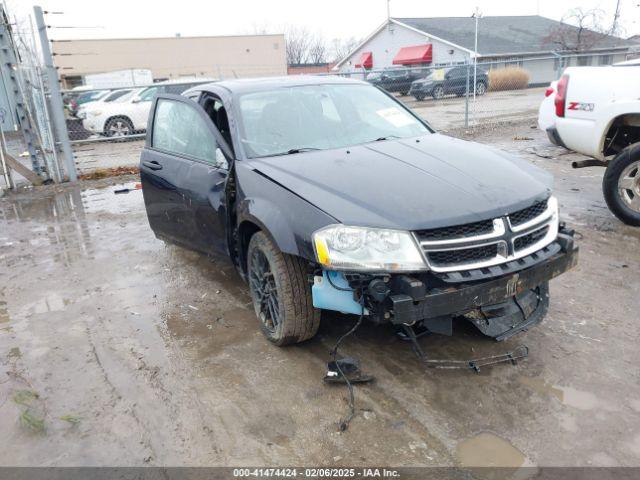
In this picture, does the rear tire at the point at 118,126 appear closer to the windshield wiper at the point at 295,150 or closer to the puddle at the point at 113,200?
the puddle at the point at 113,200

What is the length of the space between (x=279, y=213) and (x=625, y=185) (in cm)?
413

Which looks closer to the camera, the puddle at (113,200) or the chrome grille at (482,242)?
the chrome grille at (482,242)

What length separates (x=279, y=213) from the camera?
10.4ft

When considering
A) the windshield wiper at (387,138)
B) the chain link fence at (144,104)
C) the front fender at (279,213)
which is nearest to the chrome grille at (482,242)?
the front fender at (279,213)

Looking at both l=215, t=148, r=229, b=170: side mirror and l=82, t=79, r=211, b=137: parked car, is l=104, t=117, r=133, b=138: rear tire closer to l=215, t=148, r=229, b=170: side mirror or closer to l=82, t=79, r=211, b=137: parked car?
l=82, t=79, r=211, b=137: parked car

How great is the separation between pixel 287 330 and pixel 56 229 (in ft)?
16.5

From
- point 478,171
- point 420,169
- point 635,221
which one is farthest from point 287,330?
point 635,221

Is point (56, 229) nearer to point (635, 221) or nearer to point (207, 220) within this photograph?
point (207, 220)

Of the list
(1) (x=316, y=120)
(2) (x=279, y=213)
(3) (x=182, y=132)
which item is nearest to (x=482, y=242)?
(2) (x=279, y=213)

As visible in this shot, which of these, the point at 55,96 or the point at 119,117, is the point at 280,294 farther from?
the point at 119,117

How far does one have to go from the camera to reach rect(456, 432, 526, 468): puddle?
2525 mm

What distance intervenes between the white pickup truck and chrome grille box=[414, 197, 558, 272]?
2966 mm

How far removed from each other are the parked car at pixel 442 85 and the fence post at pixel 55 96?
17.7 metres

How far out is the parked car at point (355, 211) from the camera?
281 cm
